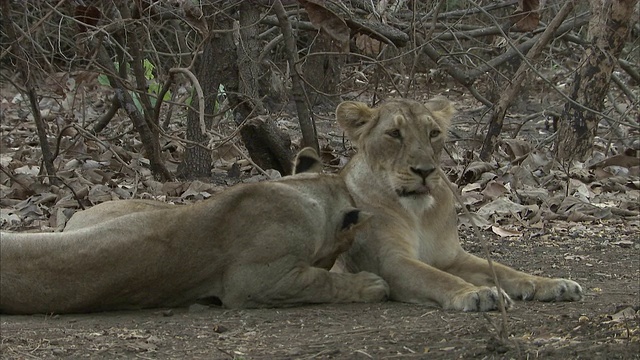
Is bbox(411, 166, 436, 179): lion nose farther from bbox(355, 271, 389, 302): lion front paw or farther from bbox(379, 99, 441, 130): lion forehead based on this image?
bbox(355, 271, 389, 302): lion front paw

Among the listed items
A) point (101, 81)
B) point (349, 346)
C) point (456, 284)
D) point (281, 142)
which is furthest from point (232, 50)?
point (349, 346)

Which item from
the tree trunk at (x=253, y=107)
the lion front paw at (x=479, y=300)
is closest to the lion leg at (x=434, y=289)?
the lion front paw at (x=479, y=300)

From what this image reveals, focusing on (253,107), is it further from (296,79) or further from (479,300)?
(479,300)

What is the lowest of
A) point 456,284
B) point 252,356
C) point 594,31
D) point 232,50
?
point 252,356

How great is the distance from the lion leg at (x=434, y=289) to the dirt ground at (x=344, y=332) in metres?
0.06

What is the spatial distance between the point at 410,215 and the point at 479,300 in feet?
2.54

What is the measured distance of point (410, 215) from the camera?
521 cm

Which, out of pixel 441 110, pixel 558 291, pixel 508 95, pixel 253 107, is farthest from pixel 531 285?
pixel 508 95

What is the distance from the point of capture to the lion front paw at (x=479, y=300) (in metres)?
4.53

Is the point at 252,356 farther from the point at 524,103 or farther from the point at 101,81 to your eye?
the point at 524,103

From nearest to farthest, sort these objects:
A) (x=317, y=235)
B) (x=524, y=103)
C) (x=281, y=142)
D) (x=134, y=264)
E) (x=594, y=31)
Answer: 1. (x=134, y=264)
2. (x=317, y=235)
3. (x=281, y=142)
4. (x=594, y=31)
5. (x=524, y=103)

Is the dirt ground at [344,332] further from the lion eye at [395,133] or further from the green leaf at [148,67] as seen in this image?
the green leaf at [148,67]

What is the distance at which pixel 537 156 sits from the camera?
854cm

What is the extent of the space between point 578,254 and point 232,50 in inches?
103
